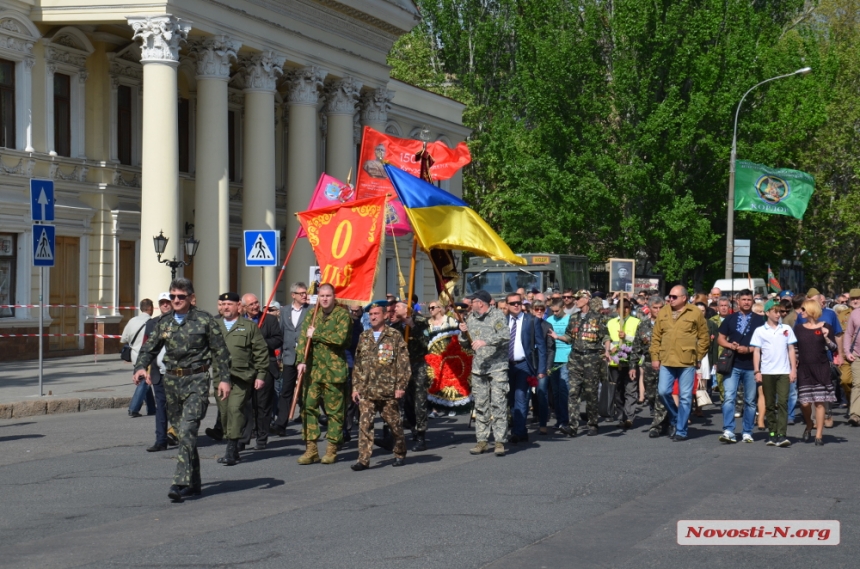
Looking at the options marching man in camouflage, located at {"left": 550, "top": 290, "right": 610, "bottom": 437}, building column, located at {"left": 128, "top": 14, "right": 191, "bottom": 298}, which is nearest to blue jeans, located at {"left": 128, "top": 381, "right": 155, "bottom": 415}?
marching man in camouflage, located at {"left": 550, "top": 290, "right": 610, "bottom": 437}

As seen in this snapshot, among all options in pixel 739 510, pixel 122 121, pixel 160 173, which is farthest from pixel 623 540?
pixel 122 121

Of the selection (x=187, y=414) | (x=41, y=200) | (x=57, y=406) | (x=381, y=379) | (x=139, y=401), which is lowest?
(x=57, y=406)

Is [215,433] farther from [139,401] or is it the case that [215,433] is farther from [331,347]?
[139,401]

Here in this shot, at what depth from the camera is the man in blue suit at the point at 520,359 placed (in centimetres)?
1505

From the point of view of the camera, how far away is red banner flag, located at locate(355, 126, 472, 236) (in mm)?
17594

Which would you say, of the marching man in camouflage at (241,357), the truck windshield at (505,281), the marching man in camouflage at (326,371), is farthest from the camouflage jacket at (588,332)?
the truck windshield at (505,281)

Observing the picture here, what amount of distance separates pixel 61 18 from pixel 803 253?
30.3m

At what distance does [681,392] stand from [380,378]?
433cm

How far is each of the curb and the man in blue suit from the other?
24.0 ft

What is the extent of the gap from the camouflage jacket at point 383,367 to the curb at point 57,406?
7254 mm

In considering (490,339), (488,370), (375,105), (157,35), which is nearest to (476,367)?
(488,370)

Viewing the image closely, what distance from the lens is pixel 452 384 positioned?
47.8ft

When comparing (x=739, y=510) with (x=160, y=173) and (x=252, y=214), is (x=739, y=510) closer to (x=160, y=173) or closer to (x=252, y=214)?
(x=160, y=173)

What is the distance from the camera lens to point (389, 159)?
19594 mm
